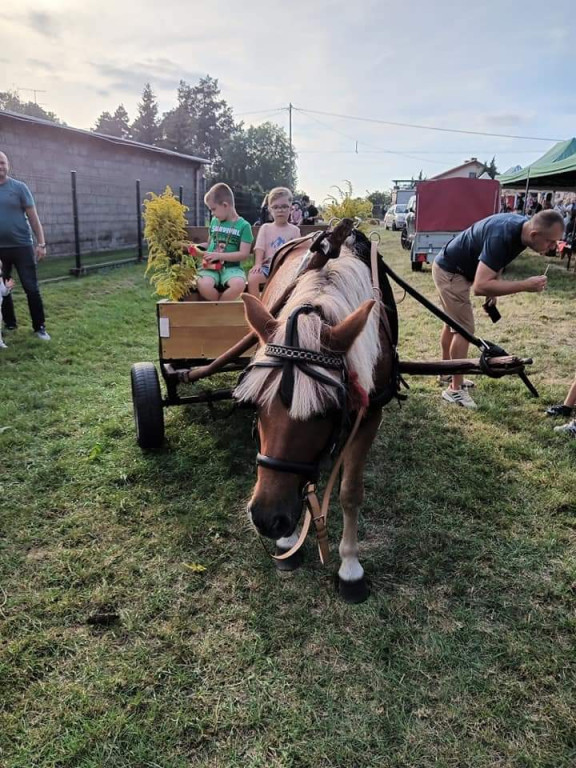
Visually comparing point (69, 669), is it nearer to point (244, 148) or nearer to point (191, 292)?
point (191, 292)

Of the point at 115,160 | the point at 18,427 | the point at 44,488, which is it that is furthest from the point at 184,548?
the point at 115,160

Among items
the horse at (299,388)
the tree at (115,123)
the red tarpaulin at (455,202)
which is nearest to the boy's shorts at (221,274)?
the horse at (299,388)

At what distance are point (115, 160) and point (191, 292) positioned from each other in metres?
13.3

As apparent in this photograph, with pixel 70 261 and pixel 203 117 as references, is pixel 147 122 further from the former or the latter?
pixel 70 261

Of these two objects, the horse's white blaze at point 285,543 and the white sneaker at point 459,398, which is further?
the white sneaker at point 459,398

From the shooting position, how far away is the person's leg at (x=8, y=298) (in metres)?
6.14

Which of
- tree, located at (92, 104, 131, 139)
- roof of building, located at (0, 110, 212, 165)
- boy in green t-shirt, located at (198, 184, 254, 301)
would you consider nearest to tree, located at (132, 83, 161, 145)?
tree, located at (92, 104, 131, 139)

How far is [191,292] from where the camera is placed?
4488 mm

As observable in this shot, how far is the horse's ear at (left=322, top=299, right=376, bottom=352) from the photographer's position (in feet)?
5.58

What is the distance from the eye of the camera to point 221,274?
4477mm

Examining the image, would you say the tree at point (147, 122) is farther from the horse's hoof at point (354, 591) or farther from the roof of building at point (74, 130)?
the horse's hoof at point (354, 591)

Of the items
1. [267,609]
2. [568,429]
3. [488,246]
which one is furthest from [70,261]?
[267,609]

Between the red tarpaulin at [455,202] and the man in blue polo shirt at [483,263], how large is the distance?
8.53 m

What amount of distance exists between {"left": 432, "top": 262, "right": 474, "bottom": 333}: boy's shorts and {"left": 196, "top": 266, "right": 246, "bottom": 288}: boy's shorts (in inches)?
74.1
